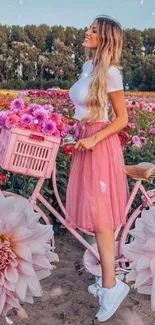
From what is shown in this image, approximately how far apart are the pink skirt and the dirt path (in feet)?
1.77

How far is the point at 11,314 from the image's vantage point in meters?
3.00

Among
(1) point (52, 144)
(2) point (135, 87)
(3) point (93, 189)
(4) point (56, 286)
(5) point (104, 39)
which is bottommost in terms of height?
(2) point (135, 87)

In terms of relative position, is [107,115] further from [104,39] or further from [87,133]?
[104,39]

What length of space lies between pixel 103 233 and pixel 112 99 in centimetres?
68

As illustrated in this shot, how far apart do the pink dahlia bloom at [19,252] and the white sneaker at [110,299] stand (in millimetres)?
2106

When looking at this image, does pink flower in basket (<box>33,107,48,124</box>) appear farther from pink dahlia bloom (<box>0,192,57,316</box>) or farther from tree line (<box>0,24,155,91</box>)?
tree line (<box>0,24,155,91</box>)

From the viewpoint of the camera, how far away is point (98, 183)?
276 centimetres

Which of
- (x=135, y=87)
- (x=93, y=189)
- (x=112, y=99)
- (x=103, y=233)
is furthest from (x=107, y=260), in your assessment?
(x=135, y=87)

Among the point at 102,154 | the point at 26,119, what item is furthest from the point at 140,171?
the point at 26,119

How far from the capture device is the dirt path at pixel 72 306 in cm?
298

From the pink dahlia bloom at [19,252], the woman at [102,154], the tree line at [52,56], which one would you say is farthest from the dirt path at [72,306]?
the tree line at [52,56]

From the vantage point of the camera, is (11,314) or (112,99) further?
(11,314)

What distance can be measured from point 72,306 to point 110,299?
1.36 feet

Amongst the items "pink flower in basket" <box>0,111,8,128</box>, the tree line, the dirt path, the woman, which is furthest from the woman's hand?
the tree line
